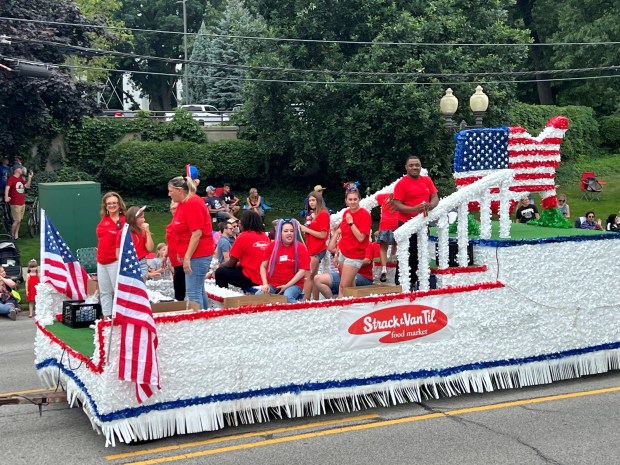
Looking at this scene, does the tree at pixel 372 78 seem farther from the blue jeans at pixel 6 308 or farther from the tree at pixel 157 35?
the tree at pixel 157 35

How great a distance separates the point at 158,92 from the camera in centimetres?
8044

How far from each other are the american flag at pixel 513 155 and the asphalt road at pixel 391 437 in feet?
8.44

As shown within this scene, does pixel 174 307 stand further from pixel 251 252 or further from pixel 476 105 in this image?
pixel 476 105

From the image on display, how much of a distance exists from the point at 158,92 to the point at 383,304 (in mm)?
73415

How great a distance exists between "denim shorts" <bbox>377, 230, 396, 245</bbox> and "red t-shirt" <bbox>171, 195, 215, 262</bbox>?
205 centimetres

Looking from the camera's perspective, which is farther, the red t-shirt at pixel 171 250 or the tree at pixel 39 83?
the tree at pixel 39 83

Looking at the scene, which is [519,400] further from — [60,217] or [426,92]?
[426,92]

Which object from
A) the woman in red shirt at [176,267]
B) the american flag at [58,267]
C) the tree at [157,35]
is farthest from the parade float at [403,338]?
the tree at [157,35]

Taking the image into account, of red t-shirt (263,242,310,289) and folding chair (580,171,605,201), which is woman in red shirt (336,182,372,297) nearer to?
red t-shirt (263,242,310,289)

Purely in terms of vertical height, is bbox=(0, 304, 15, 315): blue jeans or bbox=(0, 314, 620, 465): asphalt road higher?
bbox=(0, 314, 620, 465): asphalt road

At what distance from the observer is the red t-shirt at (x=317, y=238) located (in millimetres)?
11266

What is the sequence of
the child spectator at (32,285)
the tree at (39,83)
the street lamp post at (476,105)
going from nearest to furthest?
the child spectator at (32,285), the street lamp post at (476,105), the tree at (39,83)

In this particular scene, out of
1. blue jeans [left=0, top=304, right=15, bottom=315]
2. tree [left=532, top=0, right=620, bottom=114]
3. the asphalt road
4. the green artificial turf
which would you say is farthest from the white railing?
tree [left=532, top=0, right=620, bottom=114]

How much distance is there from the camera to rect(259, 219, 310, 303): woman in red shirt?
10477 millimetres
